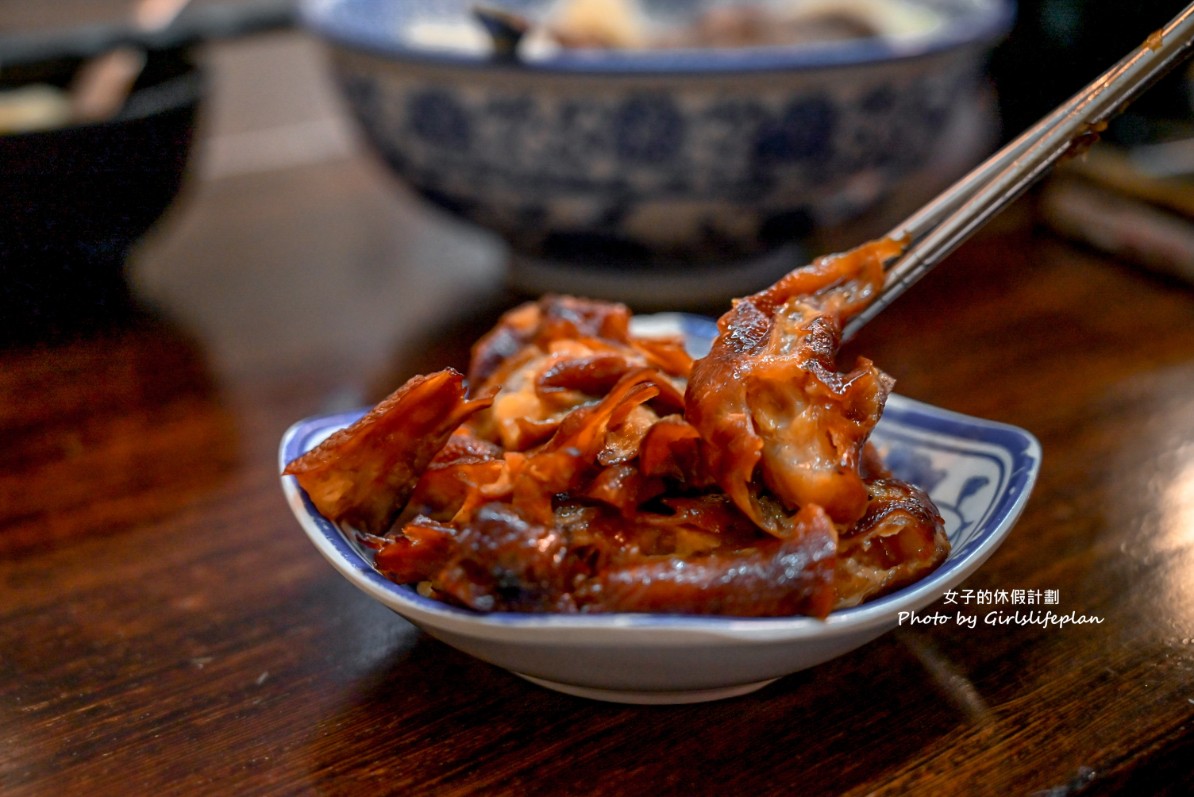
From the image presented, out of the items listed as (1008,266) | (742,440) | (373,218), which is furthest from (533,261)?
(742,440)

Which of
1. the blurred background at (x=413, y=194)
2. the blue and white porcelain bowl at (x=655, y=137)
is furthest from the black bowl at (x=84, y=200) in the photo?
the blue and white porcelain bowl at (x=655, y=137)

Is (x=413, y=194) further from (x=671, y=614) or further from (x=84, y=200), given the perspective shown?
(x=671, y=614)

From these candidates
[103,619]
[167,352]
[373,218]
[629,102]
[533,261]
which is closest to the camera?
[103,619]

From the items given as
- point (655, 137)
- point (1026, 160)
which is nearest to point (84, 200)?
point (655, 137)

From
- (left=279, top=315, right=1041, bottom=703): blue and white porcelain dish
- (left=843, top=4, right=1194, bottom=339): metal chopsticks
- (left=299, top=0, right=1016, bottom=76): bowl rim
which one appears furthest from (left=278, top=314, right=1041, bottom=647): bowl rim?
(left=299, top=0, right=1016, bottom=76): bowl rim

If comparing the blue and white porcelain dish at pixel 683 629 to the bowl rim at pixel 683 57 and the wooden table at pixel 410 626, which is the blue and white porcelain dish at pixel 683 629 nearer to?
the wooden table at pixel 410 626

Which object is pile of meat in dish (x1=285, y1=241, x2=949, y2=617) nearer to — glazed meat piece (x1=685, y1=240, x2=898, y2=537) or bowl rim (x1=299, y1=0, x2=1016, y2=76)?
glazed meat piece (x1=685, y1=240, x2=898, y2=537)

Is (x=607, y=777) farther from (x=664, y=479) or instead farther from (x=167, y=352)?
(x=167, y=352)
